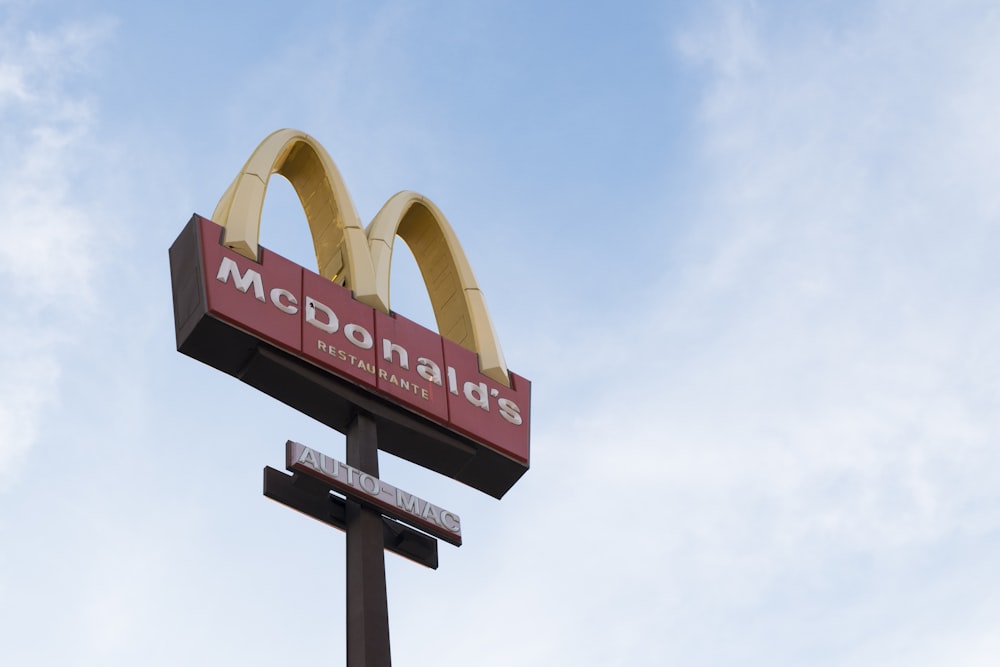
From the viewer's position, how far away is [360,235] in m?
22.9

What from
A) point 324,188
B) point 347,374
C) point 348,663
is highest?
point 324,188

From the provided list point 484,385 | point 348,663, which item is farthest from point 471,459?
point 348,663

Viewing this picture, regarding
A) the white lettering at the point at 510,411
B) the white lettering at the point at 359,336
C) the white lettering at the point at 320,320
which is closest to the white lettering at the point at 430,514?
the white lettering at the point at 359,336

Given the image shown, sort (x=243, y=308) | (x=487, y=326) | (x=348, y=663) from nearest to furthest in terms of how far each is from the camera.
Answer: (x=348, y=663) → (x=243, y=308) → (x=487, y=326)

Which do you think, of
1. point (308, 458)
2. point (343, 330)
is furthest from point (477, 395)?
point (308, 458)

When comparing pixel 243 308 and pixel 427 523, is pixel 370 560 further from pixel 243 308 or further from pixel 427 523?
pixel 243 308

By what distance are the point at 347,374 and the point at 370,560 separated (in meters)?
2.88

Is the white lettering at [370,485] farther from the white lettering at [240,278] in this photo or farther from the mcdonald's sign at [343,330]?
the white lettering at [240,278]

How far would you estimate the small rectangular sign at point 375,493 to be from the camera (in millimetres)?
19266

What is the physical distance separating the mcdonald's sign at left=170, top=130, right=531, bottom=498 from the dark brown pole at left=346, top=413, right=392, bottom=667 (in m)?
0.87

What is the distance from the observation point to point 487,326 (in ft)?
78.9

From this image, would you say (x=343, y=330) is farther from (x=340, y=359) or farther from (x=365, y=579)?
(x=365, y=579)

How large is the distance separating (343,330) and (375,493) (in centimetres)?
267

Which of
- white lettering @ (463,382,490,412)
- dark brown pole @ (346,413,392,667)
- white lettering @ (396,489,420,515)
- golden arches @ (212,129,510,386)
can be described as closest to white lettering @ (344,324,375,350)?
golden arches @ (212,129,510,386)
